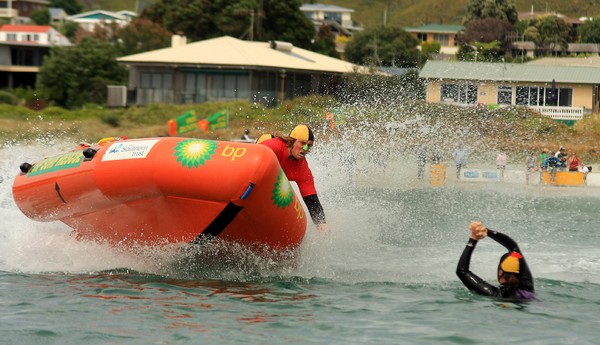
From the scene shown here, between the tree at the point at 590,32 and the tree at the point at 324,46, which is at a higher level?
the tree at the point at 590,32

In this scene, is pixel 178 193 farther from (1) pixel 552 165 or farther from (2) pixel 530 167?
(1) pixel 552 165

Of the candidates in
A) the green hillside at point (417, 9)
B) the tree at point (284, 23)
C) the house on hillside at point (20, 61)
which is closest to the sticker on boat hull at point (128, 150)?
the tree at point (284, 23)

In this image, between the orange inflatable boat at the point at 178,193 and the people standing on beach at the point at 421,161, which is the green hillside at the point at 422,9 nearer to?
the people standing on beach at the point at 421,161

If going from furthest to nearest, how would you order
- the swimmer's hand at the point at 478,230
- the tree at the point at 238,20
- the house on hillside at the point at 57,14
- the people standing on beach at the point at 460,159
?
the house on hillside at the point at 57,14, the tree at the point at 238,20, the people standing on beach at the point at 460,159, the swimmer's hand at the point at 478,230

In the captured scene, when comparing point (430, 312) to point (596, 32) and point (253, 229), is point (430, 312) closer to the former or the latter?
point (253, 229)

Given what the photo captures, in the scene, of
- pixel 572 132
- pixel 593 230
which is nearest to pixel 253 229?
pixel 593 230

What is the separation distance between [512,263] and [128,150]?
12.5 feet

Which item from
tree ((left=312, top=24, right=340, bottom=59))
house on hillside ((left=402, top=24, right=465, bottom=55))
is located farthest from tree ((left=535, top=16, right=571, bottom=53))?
house on hillside ((left=402, top=24, right=465, bottom=55))

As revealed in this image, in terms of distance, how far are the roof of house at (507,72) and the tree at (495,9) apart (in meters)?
42.1

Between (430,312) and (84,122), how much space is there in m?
31.6

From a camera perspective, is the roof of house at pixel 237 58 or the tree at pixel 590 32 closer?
the roof of house at pixel 237 58

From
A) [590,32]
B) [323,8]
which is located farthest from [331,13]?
[590,32]

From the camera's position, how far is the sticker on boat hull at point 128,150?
10.1 m

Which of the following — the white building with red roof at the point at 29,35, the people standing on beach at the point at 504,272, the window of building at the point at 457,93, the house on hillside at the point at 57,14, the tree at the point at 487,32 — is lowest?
the people standing on beach at the point at 504,272
